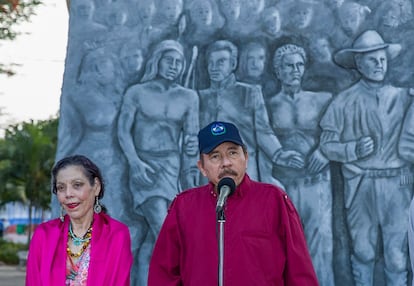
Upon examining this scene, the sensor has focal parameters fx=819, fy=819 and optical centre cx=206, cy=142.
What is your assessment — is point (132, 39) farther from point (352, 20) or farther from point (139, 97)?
point (352, 20)

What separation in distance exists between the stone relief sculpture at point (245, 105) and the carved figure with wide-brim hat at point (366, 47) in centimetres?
3

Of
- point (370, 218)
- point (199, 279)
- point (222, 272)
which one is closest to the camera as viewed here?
point (222, 272)

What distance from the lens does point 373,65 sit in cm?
682

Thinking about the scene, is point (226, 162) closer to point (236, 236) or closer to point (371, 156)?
point (236, 236)

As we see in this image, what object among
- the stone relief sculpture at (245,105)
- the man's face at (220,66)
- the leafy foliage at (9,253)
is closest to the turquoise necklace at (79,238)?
the stone relief sculpture at (245,105)

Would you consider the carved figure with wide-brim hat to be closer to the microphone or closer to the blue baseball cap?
the blue baseball cap

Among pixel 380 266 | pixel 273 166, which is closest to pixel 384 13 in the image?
pixel 273 166

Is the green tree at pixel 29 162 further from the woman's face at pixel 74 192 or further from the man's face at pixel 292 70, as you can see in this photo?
the woman's face at pixel 74 192

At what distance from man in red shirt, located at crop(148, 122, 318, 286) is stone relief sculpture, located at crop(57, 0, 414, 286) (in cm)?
280

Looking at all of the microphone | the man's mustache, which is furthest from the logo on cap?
the microphone

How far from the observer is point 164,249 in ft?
13.6

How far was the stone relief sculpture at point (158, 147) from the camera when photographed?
6984 mm

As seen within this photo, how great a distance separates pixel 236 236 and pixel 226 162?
36 centimetres

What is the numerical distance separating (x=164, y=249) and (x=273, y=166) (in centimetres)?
286
